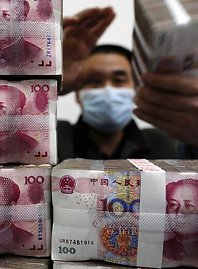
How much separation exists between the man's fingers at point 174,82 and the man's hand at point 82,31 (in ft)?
0.92

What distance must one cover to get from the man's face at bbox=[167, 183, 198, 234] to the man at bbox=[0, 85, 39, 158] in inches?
10.2

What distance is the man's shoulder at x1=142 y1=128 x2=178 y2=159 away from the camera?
75.3 inches

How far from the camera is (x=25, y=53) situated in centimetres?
68

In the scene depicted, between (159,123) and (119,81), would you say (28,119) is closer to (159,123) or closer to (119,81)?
(159,123)

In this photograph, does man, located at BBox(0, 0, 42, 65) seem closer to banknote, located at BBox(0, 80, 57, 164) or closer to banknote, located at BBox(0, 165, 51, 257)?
banknote, located at BBox(0, 80, 57, 164)

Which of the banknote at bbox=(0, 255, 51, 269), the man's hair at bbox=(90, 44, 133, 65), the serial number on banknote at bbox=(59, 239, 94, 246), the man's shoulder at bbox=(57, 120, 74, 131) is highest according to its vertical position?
the man's hair at bbox=(90, 44, 133, 65)

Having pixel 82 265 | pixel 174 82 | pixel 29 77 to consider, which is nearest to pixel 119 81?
pixel 174 82

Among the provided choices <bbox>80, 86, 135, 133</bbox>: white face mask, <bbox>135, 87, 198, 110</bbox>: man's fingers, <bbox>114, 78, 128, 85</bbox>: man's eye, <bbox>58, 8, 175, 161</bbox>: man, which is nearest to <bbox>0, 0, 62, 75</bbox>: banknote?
<bbox>135, 87, 198, 110</bbox>: man's fingers

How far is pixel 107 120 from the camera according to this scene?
1.76 m

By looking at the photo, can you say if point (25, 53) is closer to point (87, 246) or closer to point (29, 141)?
point (29, 141)

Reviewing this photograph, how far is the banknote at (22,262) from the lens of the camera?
0.64 meters

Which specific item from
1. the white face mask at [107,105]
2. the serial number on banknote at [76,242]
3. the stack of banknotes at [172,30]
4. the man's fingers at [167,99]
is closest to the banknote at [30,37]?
the stack of banknotes at [172,30]

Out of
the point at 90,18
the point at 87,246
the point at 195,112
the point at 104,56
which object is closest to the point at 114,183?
the point at 87,246

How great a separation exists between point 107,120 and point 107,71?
0.23 m
